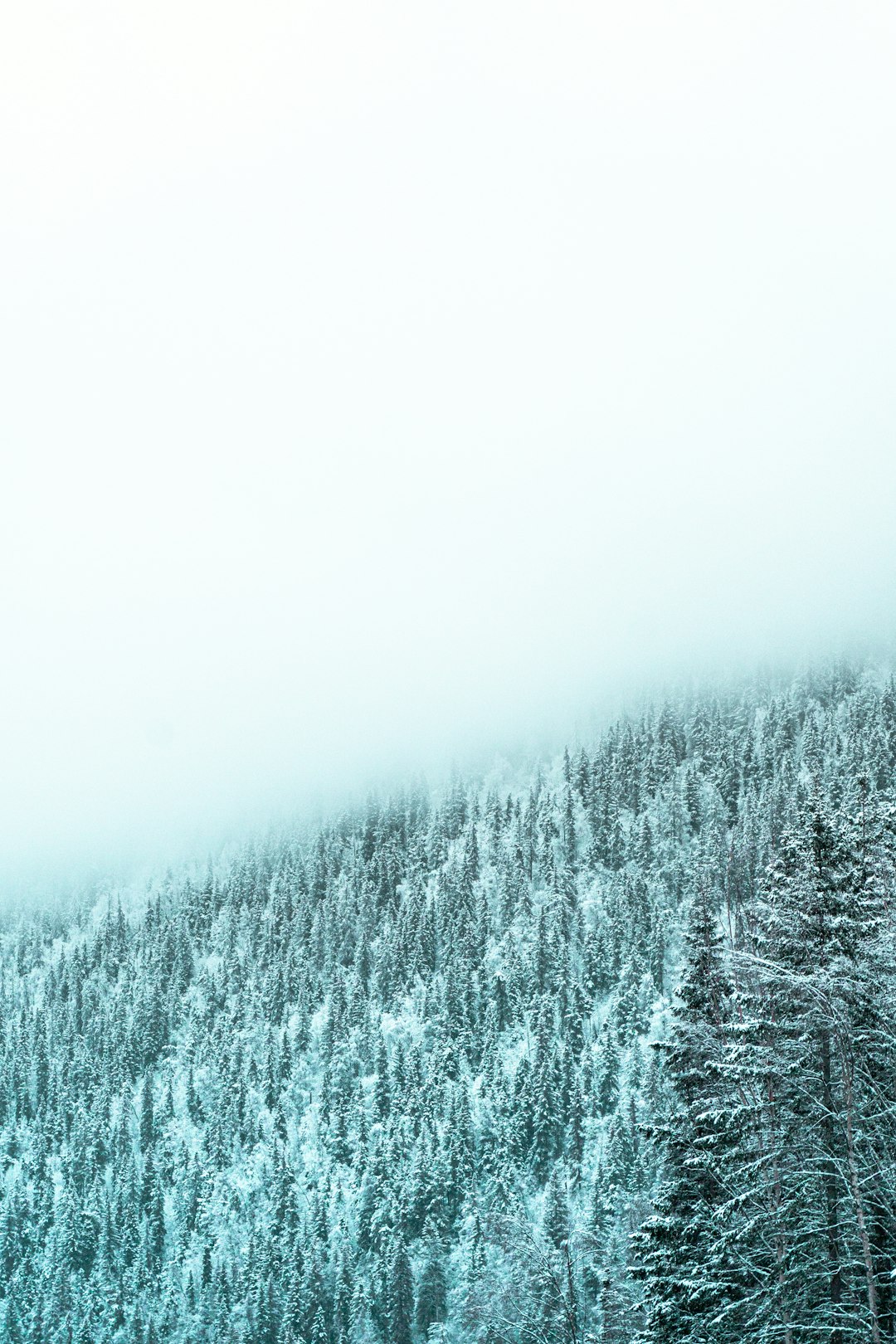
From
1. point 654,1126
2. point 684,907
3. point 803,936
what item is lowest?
point 654,1126

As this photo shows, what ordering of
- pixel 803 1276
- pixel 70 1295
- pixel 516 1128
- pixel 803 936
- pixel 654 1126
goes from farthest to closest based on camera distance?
pixel 70 1295
pixel 516 1128
pixel 654 1126
pixel 803 936
pixel 803 1276

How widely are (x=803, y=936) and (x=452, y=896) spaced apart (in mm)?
161047

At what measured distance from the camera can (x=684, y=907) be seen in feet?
475

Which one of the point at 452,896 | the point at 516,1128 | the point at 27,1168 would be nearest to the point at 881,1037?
the point at 516,1128

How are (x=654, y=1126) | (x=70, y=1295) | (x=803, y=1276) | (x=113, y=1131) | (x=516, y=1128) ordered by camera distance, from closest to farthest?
1. (x=803, y=1276)
2. (x=654, y=1126)
3. (x=516, y=1128)
4. (x=70, y=1295)
5. (x=113, y=1131)

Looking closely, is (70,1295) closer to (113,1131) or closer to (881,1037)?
(113,1131)

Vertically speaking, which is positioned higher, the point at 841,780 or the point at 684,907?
the point at 841,780

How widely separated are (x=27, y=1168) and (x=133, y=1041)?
81.4 feet

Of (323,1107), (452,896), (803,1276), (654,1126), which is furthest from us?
(452,896)

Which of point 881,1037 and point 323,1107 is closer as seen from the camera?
point 881,1037

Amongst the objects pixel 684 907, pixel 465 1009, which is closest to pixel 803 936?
pixel 684 907

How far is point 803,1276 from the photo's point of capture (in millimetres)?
17562

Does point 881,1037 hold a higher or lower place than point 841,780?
lower

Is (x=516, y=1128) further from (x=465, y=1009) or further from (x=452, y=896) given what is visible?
(x=452, y=896)
